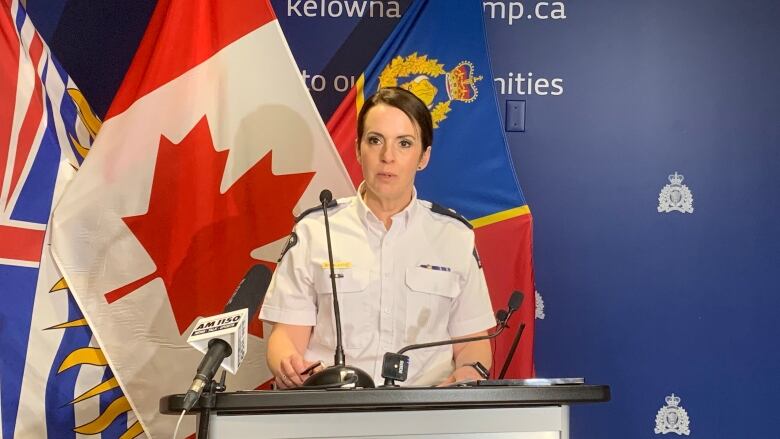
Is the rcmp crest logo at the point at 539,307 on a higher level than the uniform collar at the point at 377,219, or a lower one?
lower

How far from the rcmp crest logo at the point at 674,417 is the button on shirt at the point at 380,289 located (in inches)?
39.8

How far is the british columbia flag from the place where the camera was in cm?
293

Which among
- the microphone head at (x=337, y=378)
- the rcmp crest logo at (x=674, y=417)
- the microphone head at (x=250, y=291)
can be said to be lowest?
the rcmp crest logo at (x=674, y=417)

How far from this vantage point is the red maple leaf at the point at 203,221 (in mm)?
3057

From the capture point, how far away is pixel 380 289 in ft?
8.37

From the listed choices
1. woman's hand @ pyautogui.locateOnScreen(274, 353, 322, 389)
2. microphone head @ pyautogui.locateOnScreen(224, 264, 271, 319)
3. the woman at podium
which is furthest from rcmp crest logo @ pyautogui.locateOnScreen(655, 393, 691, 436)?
microphone head @ pyautogui.locateOnScreen(224, 264, 271, 319)

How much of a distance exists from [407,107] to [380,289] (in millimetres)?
471

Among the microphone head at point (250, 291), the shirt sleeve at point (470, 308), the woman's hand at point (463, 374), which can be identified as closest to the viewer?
the microphone head at point (250, 291)

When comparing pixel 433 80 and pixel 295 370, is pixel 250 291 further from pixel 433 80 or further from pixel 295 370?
pixel 433 80

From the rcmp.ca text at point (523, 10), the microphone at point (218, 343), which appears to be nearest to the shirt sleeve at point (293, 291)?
the microphone at point (218, 343)

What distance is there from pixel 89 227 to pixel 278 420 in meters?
1.62

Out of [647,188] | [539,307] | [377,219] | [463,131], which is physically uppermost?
[463,131]

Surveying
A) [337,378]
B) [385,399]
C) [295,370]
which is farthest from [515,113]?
[385,399]

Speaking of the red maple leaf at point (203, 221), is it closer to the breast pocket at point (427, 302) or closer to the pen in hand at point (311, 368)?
the breast pocket at point (427, 302)
